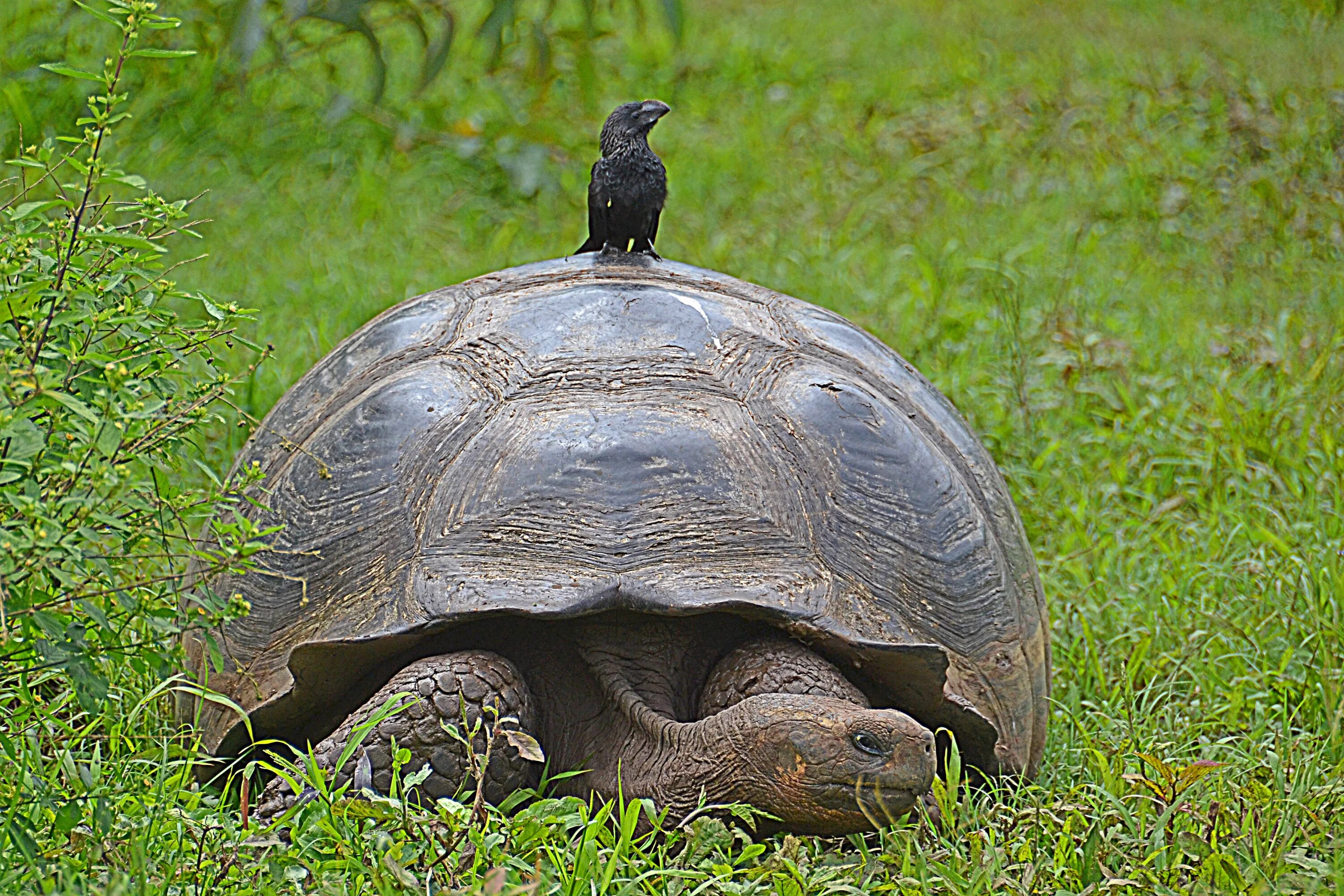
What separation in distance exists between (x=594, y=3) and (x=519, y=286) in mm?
2623

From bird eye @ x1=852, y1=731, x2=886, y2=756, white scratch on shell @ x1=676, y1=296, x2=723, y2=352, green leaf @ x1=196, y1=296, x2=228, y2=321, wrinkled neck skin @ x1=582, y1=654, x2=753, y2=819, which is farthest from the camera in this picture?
white scratch on shell @ x1=676, y1=296, x2=723, y2=352

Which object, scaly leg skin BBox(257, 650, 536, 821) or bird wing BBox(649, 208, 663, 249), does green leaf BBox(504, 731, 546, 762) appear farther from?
bird wing BBox(649, 208, 663, 249)

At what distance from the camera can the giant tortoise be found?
2.18 m

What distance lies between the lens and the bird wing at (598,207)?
9.62 ft

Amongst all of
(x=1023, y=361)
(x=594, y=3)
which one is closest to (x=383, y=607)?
(x=1023, y=361)

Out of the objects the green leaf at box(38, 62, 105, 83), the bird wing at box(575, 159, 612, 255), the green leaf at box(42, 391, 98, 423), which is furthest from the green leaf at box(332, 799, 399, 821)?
the bird wing at box(575, 159, 612, 255)

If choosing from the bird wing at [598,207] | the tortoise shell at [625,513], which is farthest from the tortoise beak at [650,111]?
the tortoise shell at [625,513]

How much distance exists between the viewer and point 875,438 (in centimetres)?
253

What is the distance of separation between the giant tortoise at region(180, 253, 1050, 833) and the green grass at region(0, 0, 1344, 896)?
0.48 feet

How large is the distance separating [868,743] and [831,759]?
0.06 metres

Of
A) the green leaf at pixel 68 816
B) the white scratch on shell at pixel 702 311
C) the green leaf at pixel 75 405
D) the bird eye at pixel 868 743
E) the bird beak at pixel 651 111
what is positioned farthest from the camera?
the bird beak at pixel 651 111

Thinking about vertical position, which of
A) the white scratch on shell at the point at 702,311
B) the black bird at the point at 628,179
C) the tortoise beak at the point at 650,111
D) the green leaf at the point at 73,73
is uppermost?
the tortoise beak at the point at 650,111

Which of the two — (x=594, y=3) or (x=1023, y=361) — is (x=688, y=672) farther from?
(x=594, y=3)

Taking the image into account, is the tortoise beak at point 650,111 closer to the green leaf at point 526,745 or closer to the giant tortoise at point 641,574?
the giant tortoise at point 641,574
